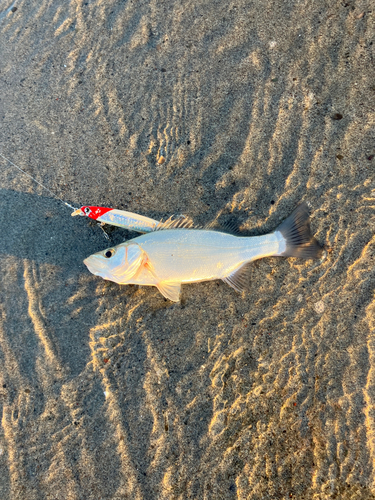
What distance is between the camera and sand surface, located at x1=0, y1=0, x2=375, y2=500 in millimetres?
2488

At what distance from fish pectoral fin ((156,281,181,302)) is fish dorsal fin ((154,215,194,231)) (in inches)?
20.7

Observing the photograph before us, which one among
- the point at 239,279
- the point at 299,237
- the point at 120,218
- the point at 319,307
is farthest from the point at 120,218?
the point at 319,307

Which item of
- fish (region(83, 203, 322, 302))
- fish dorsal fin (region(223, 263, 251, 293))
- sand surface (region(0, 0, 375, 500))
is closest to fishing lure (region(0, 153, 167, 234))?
fish (region(83, 203, 322, 302))

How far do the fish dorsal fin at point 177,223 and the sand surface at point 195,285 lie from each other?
0.49 feet

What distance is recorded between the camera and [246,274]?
2.68 meters

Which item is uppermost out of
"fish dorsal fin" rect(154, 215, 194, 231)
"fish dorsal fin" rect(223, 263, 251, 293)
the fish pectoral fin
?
"fish dorsal fin" rect(154, 215, 194, 231)

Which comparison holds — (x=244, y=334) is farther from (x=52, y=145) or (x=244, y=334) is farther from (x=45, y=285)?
(x=52, y=145)

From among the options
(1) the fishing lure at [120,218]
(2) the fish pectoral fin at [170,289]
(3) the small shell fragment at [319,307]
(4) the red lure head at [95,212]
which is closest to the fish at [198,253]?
(2) the fish pectoral fin at [170,289]

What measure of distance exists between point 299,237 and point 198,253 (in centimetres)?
96

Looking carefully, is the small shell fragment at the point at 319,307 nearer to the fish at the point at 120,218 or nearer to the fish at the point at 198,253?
the fish at the point at 198,253

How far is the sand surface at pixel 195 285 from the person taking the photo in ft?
8.16

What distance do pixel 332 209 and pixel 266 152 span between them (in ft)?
2.79

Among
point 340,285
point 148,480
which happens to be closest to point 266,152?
point 340,285

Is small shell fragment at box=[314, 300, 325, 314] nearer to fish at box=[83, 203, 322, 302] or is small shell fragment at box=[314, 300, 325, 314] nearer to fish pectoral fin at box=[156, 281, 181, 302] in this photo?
fish at box=[83, 203, 322, 302]
